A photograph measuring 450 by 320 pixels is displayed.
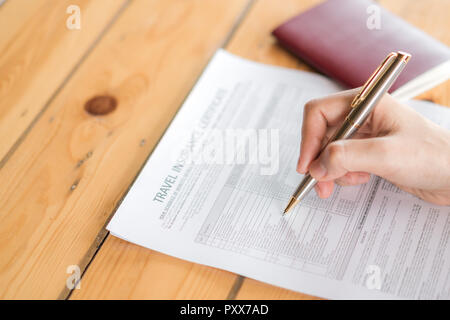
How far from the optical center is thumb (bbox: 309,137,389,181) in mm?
544

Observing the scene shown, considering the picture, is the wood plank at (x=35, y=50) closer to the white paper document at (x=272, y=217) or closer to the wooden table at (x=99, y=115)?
the wooden table at (x=99, y=115)

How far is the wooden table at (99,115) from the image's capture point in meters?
0.57

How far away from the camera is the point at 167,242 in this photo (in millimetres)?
586

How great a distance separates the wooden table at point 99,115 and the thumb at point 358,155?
175 mm

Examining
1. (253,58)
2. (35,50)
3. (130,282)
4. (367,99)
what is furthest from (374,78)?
(35,50)

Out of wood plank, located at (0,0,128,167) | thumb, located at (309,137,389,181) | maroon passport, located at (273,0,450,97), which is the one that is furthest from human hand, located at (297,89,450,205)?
wood plank, located at (0,0,128,167)

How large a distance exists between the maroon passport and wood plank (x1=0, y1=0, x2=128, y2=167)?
383 mm

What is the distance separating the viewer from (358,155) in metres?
0.54

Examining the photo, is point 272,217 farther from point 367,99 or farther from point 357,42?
point 357,42

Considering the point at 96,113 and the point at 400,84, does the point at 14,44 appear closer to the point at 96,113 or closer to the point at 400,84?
the point at 96,113

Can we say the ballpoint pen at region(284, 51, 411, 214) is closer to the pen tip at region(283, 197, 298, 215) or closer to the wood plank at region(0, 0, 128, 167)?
the pen tip at region(283, 197, 298, 215)

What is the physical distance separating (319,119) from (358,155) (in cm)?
10
